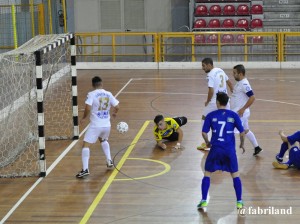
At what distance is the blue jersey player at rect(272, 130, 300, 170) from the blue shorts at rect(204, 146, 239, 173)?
243 cm

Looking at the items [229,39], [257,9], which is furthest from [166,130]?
[257,9]

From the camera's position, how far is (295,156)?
1191 centimetres

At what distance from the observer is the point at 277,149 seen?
13680mm

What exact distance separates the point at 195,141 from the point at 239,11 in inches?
716

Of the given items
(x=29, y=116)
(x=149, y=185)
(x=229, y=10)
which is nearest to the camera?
(x=149, y=185)

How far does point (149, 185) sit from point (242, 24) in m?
20.5

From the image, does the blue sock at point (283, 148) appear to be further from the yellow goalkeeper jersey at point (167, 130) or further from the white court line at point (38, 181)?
the white court line at point (38, 181)

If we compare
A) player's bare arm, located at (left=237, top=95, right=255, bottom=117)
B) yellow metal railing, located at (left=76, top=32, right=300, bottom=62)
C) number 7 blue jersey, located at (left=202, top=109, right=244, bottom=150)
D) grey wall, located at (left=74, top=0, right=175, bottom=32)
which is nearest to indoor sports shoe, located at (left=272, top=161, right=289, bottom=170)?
player's bare arm, located at (left=237, top=95, right=255, bottom=117)

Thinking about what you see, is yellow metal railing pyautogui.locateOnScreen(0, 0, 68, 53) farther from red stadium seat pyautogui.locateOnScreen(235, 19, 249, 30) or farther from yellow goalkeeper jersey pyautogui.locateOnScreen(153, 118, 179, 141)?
red stadium seat pyautogui.locateOnScreen(235, 19, 249, 30)

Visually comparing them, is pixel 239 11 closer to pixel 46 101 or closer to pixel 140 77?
pixel 140 77

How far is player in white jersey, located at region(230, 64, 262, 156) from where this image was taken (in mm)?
12523

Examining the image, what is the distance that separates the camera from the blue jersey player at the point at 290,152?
11.9 m

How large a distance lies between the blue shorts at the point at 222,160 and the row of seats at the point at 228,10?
2239 cm

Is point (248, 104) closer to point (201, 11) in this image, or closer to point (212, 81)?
point (212, 81)
